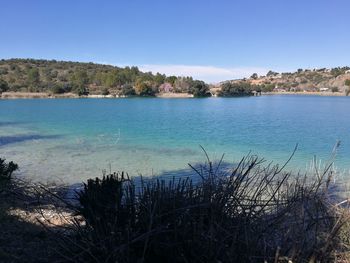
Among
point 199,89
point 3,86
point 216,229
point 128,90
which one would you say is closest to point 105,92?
point 128,90

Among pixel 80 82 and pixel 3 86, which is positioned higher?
pixel 80 82

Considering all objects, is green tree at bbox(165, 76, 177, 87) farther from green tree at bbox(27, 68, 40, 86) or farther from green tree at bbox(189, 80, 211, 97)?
green tree at bbox(27, 68, 40, 86)

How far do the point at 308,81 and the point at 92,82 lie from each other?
90.1 meters

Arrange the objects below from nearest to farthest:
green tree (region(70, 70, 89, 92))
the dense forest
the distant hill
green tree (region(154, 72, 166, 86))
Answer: green tree (region(70, 70, 89, 92))
the dense forest
green tree (region(154, 72, 166, 86))
the distant hill

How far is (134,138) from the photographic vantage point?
96.3ft

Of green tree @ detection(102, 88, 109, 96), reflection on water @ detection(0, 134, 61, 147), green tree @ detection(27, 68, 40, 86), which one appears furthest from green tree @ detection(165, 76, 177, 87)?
reflection on water @ detection(0, 134, 61, 147)

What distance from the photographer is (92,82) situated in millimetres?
129625

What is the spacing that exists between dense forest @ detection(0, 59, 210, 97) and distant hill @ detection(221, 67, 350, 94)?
111 ft

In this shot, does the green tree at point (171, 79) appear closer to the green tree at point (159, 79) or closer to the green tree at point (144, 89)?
the green tree at point (159, 79)

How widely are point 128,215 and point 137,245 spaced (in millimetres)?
378

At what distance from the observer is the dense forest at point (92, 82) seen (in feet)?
385

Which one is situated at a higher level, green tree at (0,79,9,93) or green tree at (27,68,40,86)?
green tree at (27,68,40,86)

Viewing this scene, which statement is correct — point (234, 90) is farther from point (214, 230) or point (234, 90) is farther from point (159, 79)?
point (214, 230)

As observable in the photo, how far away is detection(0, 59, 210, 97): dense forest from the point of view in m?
118
